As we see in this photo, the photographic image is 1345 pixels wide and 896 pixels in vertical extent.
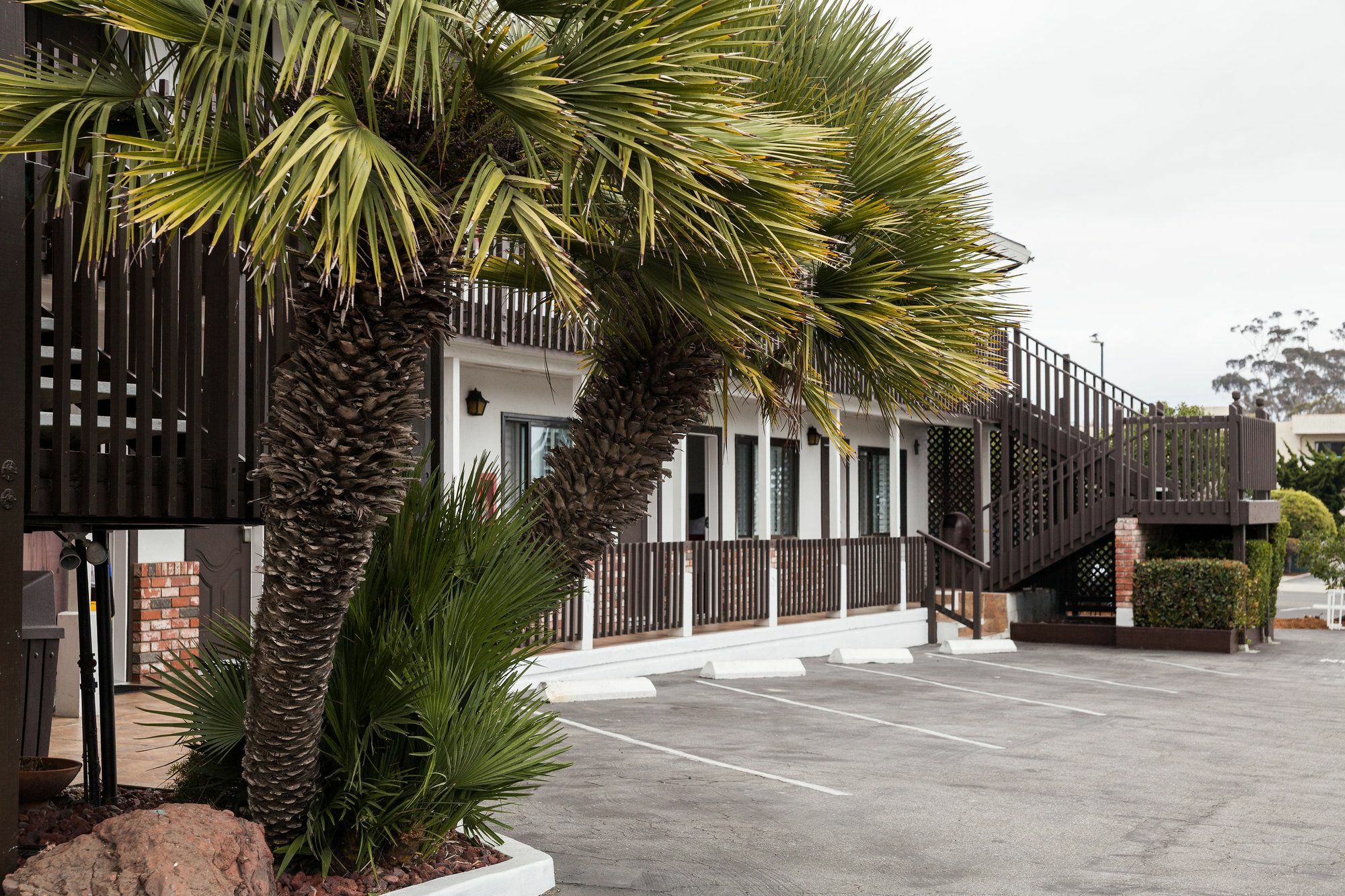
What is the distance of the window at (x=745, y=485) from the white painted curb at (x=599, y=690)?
7.34 metres

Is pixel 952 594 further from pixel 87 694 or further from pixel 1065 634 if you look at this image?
pixel 87 694

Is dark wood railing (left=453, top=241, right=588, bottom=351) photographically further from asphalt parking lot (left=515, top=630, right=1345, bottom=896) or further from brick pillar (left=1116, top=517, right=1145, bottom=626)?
brick pillar (left=1116, top=517, right=1145, bottom=626)

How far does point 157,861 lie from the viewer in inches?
166

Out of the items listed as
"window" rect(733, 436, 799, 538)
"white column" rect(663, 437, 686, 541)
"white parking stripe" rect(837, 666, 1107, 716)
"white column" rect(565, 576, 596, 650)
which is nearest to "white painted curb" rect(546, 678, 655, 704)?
"white column" rect(565, 576, 596, 650)

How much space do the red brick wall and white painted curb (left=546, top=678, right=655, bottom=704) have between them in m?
9.44

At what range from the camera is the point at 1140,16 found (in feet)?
136

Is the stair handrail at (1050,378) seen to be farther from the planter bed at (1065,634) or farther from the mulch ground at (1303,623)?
the mulch ground at (1303,623)

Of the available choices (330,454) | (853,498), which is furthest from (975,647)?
(330,454)

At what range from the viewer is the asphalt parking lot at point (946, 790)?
6.27 metres

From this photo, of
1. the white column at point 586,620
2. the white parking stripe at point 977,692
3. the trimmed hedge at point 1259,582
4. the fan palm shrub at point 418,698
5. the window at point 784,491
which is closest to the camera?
the fan palm shrub at point 418,698

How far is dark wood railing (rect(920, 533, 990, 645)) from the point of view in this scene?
730 inches

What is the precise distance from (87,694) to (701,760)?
179 inches

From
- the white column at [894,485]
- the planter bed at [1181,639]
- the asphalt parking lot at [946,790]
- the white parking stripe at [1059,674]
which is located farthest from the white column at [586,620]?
the planter bed at [1181,639]

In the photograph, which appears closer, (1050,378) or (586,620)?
(586,620)
